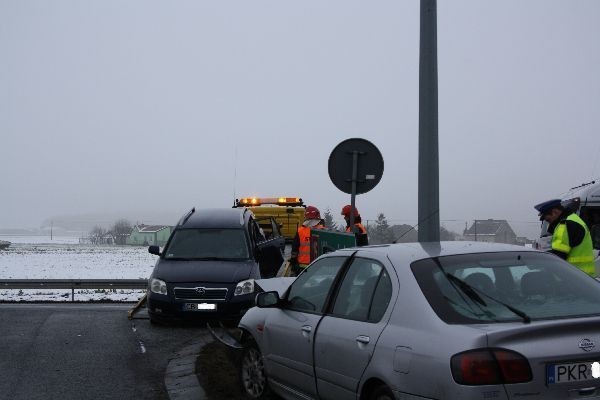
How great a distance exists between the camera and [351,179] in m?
9.41

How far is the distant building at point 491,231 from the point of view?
66.6 ft

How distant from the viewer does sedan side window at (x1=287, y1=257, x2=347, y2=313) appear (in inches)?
224

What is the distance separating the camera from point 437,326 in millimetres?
4160

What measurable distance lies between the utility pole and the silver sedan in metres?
2.55

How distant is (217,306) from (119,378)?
3473mm

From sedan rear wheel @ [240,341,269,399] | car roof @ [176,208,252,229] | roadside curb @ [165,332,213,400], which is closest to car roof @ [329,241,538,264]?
sedan rear wheel @ [240,341,269,399]

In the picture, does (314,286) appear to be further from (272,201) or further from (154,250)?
(272,201)

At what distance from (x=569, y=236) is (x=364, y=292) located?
3.41 metres

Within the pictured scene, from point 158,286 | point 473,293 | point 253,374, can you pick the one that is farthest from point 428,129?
point 158,286

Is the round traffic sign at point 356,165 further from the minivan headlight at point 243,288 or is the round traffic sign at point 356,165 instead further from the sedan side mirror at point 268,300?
the sedan side mirror at point 268,300

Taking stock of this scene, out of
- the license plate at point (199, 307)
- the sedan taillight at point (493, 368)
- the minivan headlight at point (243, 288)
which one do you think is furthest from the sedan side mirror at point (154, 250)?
the sedan taillight at point (493, 368)

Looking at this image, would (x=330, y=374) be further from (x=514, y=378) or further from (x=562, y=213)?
(x=562, y=213)

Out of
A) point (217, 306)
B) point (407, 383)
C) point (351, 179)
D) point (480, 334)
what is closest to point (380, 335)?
point (407, 383)

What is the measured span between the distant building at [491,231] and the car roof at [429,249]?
1449 cm
